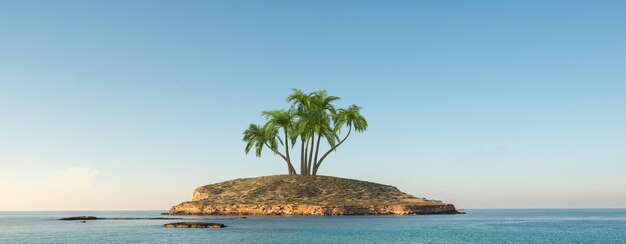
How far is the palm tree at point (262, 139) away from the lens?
11612 centimetres

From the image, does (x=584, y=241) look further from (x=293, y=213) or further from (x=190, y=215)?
(x=190, y=215)

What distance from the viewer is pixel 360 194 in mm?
110375

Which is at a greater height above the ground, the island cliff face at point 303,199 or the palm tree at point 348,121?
the palm tree at point 348,121

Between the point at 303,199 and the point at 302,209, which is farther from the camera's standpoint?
the point at 303,199

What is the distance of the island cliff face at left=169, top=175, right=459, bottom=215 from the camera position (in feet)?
334

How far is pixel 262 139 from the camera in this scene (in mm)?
116875

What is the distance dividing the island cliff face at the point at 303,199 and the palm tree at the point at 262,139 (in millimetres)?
5066

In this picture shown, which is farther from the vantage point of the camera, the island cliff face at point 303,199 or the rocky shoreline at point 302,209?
the island cliff face at point 303,199

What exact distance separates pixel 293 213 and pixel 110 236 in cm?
4386

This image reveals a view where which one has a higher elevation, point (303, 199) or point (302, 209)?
point (303, 199)

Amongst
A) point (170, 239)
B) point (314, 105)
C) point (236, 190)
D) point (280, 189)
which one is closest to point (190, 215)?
point (236, 190)

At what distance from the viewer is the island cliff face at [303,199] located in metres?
102

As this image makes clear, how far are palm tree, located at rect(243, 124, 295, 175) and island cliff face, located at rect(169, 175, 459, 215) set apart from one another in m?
5.07

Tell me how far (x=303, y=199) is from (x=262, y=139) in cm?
1846
